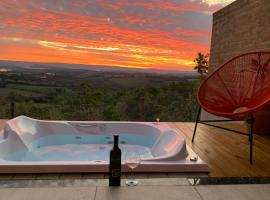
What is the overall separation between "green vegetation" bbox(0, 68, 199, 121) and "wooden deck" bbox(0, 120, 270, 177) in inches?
37.0

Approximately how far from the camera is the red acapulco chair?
113 inches

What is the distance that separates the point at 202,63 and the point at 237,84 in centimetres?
211

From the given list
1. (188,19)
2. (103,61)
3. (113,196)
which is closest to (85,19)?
(103,61)

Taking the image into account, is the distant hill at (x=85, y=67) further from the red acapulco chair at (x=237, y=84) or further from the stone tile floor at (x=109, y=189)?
the stone tile floor at (x=109, y=189)

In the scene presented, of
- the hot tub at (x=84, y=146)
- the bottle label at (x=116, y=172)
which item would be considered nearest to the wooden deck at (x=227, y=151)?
the hot tub at (x=84, y=146)

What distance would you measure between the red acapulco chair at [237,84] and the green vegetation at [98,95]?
1.53 m

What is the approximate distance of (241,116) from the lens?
2436 mm

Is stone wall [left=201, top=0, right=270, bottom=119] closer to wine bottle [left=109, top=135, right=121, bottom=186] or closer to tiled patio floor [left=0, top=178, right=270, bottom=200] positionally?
tiled patio floor [left=0, top=178, right=270, bottom=200]

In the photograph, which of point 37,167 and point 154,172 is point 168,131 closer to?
point 154,172

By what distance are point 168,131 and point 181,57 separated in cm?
241

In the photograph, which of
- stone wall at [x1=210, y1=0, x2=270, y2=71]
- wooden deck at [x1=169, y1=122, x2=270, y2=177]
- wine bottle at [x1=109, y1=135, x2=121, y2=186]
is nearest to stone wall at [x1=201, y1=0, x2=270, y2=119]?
stone wall at [x1=210, y1=0, x2=270, y2=71]

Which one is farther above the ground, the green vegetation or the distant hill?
the distant hill

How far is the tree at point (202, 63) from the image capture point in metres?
5.10

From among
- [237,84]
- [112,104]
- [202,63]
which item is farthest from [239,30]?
[112,104]
